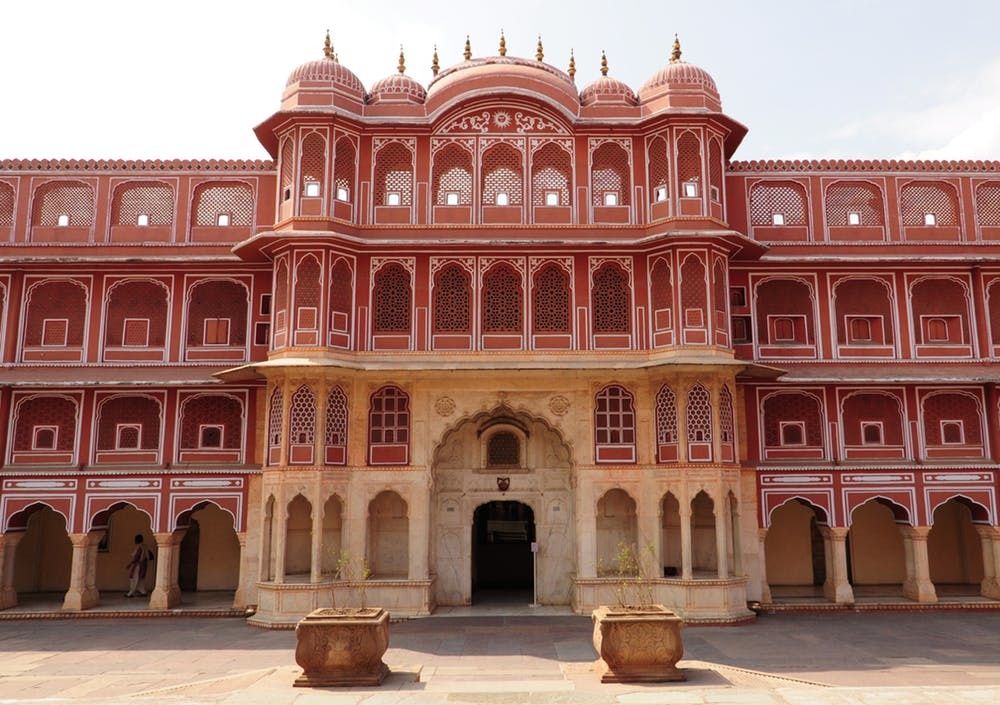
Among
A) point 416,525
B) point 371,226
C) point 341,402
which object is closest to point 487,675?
Result: point 416,525

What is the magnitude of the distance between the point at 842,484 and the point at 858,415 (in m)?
1.90

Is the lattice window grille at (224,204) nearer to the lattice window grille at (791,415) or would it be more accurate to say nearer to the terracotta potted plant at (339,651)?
the terracotta potted plant at (339,651)

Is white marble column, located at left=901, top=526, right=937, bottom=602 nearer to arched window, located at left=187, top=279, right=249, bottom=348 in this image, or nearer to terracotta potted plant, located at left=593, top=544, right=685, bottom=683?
terracotta potted plant, located at left=593, top=544, right=685, bottom=683

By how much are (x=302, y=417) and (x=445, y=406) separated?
330 centimetres

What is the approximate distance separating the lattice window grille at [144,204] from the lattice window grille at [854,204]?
1728cm

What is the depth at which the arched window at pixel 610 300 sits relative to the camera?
19453 mm

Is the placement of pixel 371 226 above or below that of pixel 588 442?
above

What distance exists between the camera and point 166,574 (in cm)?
1923

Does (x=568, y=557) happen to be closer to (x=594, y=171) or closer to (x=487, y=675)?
(x=487, y=675)

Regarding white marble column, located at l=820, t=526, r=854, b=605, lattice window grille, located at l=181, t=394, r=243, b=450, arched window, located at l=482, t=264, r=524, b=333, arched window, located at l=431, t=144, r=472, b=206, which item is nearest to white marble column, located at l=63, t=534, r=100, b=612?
lattice window grille, located at l=181, t=394, r=243, b=450

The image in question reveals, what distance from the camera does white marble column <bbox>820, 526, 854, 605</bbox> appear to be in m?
19.1

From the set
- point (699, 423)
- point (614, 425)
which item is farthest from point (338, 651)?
point (699, 423)

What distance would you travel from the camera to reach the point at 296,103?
19766 millimetres

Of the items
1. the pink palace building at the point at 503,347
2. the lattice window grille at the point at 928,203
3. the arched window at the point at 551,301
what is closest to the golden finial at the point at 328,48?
the pink palace building at the point at 503,347
